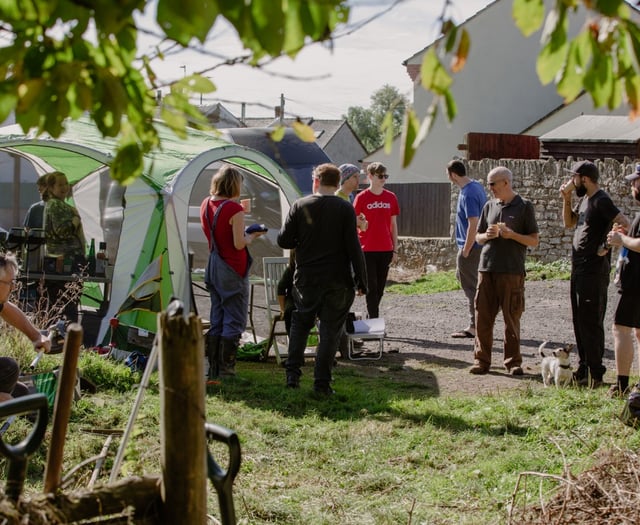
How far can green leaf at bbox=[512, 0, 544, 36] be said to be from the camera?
194 centimetres

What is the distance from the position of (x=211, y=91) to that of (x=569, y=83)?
31.7 inches

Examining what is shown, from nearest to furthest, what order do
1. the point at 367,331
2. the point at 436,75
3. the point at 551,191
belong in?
the point at 436,75, the point at 367,331, the point at 551,191

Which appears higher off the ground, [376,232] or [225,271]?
[376,232]

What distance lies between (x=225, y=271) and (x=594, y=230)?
3.27 meters

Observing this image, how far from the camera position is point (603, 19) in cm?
193

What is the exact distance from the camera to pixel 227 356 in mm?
8539

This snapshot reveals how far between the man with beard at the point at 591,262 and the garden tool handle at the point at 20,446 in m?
5.57

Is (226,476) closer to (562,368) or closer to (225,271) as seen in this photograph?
(562,368)

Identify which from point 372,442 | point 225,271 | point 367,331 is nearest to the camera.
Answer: point 372,442

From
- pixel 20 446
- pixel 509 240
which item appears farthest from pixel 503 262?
pixel 20 446

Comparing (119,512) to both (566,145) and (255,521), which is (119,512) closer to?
(255,521)

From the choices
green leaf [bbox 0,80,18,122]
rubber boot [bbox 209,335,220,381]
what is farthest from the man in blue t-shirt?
green leaf [bbox 0,80,18,122]

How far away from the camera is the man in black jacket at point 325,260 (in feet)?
24.8

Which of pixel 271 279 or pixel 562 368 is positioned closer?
pixel 562 368
